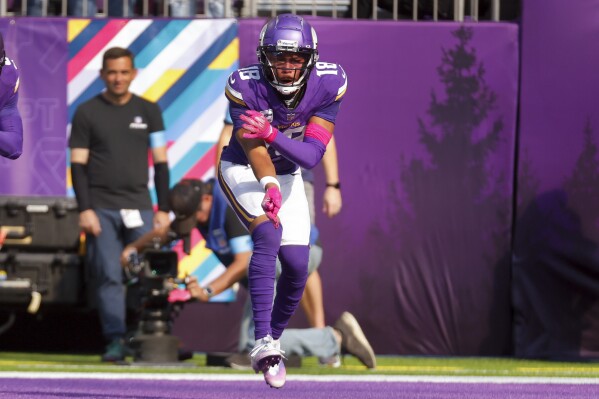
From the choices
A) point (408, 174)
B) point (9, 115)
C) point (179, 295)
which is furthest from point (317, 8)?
point (9, 115)

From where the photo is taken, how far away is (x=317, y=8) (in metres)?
10.7

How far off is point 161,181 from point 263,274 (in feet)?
12.1

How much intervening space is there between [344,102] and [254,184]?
3769mm

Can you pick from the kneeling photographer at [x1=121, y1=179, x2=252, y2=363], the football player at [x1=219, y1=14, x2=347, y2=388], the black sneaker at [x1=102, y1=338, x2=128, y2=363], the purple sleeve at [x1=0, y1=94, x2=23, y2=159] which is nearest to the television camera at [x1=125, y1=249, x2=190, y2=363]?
the kneeling photographer at [x1=121, y1=179, x2=252, y2=363]

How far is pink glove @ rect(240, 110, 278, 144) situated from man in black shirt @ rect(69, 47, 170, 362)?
10.9 ft

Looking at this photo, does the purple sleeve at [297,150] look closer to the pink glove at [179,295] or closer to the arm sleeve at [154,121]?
the pink glove at [179,295]

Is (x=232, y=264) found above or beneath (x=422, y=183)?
beneath

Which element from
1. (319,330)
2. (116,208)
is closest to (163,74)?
(116,208)

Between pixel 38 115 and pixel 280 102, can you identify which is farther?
pixel 38 115

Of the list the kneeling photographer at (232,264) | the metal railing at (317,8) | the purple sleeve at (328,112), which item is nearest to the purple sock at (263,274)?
the purple sleeve at (328,112)

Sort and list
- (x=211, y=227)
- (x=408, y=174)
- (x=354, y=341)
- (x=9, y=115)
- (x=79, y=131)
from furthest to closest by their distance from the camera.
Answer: (x=408, y=174), (x=79, y=131), (x=211, y=227), (x=354, y=341), (x=9, y=115)

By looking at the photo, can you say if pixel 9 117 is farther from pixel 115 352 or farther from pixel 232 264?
pixel 115 352

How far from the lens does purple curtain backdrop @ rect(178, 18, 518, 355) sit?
407 inches

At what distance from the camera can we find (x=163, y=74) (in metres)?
10.4
